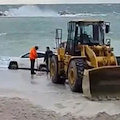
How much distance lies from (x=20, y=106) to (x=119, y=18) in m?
122

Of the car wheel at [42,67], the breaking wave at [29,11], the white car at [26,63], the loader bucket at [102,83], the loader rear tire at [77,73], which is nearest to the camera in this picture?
the loader bucket at [102,83]

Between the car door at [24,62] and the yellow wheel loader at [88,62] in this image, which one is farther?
the car door at [24,62]

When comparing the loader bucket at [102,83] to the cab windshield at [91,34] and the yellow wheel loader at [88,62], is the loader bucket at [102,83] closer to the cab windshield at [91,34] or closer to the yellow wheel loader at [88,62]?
the yellow wheel loader at [88,62]

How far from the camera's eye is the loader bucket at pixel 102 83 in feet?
51.3

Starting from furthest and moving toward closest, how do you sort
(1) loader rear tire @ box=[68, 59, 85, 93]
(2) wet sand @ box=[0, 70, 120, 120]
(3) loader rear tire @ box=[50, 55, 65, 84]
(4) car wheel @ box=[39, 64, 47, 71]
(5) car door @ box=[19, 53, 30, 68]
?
(5) car door @ box=[19, 53, 30, 68], (4) car wheel @ box=[39, 64, 47, 71], (3) loader rear tire @ box=[50, 55, 65, 84], (1) loader rear tire @ box=[68, 59, 85, 93], (2) wet sand @ box=[0, 70, 120, 120]

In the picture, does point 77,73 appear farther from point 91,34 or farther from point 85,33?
point 91,34

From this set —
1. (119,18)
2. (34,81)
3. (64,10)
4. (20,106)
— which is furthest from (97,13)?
(20,106)

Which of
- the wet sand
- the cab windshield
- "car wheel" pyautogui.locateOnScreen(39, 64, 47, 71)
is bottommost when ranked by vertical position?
the wet sand

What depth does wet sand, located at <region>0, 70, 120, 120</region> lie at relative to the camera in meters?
13.3

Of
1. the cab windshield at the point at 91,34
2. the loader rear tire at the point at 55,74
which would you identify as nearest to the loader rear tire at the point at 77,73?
the cab windshield at the point at 91,34

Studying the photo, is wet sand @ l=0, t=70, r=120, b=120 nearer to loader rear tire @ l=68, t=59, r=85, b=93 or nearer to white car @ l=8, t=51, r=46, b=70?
loader rear tire @ l=68, t=59, r=85, b=93

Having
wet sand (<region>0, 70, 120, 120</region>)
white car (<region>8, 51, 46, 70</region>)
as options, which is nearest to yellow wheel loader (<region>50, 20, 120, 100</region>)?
wet sand (<region>0, 70, 120, 120</region>)

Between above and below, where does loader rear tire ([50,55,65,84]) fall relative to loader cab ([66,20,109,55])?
below

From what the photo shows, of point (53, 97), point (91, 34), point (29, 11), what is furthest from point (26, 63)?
point (29, 11)
